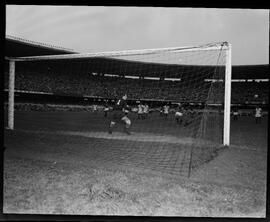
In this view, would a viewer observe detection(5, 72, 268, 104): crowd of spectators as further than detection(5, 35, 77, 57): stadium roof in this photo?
Yes

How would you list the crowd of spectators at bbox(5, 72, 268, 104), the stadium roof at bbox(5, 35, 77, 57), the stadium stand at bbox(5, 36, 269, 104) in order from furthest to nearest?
1. the crowd of spectators at bbox(5, 72, 268, 104)
2. the stadium stand at bbox(5, 36, 269, 104)
3. the stadium roof at bbox(5, 35, 77, 57)

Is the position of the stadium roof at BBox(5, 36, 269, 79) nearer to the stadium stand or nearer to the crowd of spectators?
the stadium stand

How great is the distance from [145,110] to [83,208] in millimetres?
16064

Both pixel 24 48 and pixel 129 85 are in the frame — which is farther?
pixel 129 85

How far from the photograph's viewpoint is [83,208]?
3445 millimetres

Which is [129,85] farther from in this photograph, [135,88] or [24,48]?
[24,48]

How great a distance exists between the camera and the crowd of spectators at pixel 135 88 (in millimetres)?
29141

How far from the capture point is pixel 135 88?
32531mm

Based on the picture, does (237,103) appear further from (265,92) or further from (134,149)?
(134,149)

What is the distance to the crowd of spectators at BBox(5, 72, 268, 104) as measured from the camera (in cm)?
2914

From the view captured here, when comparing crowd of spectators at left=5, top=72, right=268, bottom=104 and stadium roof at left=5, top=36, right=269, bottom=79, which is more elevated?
stadium roof at left=5, top=36, right=269, bottom=79

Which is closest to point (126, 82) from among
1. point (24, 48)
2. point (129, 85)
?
point (129, 85)

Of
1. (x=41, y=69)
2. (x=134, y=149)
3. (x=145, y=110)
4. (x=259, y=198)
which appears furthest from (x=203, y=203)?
(x=41, y=69)

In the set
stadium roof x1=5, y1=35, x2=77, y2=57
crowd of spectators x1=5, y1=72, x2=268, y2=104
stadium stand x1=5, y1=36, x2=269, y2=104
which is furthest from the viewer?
crowd of spectators x1=5, y1=72, x2=268, y2=104
